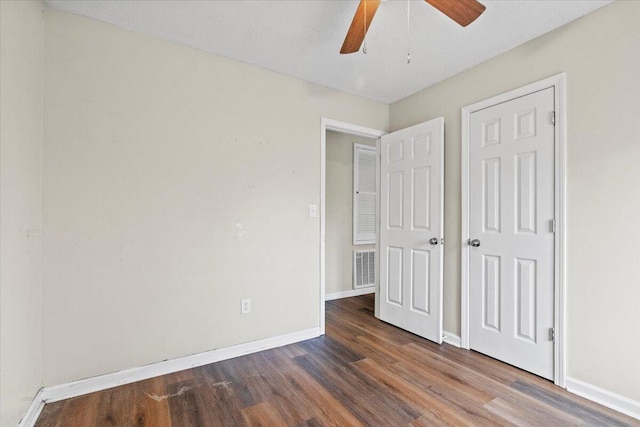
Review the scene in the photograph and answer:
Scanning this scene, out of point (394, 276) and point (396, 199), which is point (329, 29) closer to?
point (396, 199)

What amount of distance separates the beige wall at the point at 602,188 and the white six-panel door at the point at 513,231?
14 centimetres

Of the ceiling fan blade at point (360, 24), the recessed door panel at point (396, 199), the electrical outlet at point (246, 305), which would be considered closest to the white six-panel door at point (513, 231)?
the recessed door panel at point (396, 199)

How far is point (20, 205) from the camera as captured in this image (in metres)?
1.53

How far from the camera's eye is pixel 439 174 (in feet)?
8.82

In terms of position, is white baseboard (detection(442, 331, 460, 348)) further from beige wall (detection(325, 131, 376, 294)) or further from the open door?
beige wall (detection(325, 131, 376, 294))

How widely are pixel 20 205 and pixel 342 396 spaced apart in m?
2.11

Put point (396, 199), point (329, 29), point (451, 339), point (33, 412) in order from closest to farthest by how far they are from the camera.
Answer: point (33, 412) < point (329, 29) < point (451, 339) < point (396, 199)

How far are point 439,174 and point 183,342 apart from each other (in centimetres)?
256

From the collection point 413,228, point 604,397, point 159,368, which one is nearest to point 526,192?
point 413,228

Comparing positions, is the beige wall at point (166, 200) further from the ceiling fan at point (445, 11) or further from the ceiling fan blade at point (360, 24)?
the ceiling fan at point (445, 11)

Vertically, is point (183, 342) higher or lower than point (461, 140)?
lower

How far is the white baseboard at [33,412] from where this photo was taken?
1.56m

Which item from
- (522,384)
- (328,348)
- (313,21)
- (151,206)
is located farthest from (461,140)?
(151,206)

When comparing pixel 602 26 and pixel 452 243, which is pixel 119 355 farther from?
pixel 602 26
